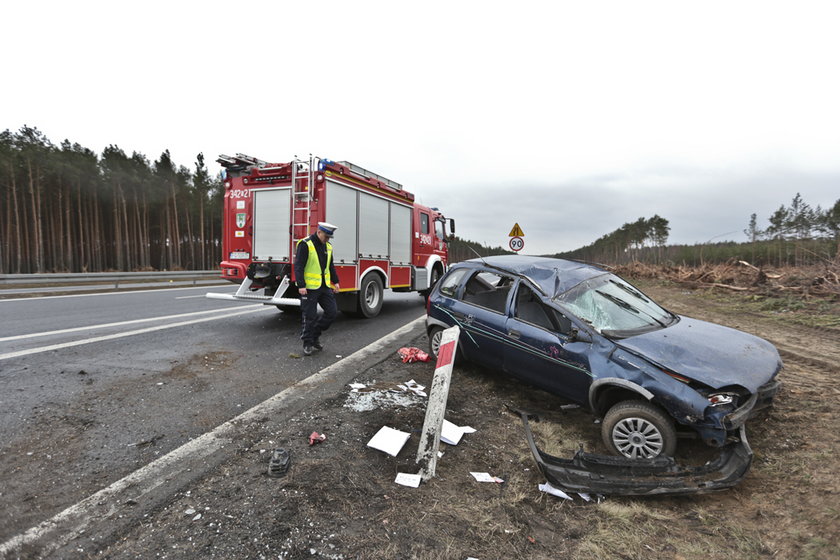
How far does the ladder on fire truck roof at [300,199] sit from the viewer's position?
279 inches

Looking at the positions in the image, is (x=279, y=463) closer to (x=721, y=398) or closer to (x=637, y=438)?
(x=637, y=438)

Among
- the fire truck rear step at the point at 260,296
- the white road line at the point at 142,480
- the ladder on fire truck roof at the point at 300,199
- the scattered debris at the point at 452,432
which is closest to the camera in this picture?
the white road line at the point at 142,480

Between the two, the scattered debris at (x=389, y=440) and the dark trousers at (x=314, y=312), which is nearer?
the scattered debris at (x=389, y=440)

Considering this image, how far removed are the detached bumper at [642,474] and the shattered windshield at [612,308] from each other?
1.06m

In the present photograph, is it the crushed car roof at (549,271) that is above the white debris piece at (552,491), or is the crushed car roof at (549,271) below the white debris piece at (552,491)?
above

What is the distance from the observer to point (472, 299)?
470 centimetres

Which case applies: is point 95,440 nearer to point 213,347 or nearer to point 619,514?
point 213,347

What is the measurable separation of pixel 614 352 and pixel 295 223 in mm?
5847

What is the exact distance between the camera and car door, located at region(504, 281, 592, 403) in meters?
3.30

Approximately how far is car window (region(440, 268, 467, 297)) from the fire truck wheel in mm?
3326

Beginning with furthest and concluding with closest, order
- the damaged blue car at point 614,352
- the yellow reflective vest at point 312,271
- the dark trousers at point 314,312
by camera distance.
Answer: the yellow reflective vest at point 312,271 → the dark trousers at point 314,312 → the damaged blue car at point 614,352

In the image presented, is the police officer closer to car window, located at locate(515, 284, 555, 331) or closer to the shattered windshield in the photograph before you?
car window, located at locate(515, 284, 555, 331)

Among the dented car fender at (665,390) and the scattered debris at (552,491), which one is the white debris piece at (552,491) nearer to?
the scattered debris at (552,491)

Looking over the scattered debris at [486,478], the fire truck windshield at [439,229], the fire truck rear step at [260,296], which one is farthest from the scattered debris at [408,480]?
the fire truck windshield at [439,229]
